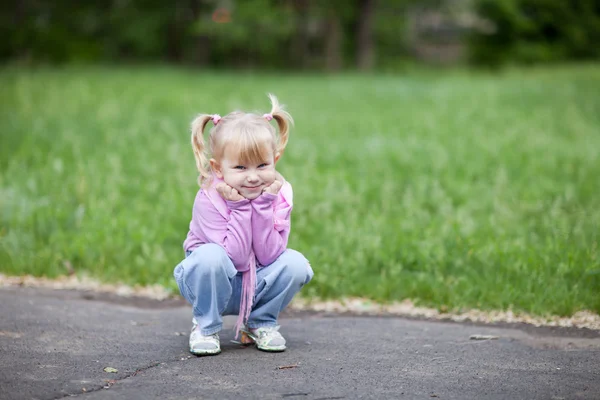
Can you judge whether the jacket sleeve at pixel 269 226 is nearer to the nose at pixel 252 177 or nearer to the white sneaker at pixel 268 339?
the nose at pixel 252 177

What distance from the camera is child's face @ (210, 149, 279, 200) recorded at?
3467mm

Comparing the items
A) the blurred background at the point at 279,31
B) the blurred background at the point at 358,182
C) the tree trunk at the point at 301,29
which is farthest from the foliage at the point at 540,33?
the blurred background at the point at 358,182

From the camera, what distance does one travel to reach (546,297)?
15.3ft

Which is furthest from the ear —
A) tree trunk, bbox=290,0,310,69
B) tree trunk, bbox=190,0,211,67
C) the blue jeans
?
tree trunk, bbox=190,0,211,67

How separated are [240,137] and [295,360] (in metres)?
1.10

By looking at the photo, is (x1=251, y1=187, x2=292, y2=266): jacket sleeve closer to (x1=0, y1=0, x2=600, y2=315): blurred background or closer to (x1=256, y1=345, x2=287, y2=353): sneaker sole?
(x1=256, y1=345, x2=287, y2=353): sneaker sole

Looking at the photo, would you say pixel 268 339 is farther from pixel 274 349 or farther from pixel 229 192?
pixel 229 192

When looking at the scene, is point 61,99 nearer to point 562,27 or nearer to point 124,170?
point 124,170

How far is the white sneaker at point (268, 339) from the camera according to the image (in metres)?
3.69

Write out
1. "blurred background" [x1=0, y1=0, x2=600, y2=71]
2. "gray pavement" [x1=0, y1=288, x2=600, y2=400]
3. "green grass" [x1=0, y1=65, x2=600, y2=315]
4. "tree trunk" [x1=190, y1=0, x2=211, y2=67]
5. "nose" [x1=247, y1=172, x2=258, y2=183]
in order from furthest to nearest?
"tree trunk" [x1=190, y1=0, x2=211, y2=67] < "blurred background" [x1=0, y1=0, x2=600, y2=71] < "green grass" [x1=0, y1=65, x2=600, y2=315] < "nose" [x1=247, y1=172, x2=258, y2=183] < "gray pavement" [x1=0, y1=288, x2=600, y2=400]

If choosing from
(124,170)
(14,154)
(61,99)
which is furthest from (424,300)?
(61,99)

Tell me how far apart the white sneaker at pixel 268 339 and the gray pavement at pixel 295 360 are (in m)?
0.05

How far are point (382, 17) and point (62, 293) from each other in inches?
1569

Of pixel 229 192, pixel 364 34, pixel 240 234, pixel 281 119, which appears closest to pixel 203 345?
pixel 240 234
